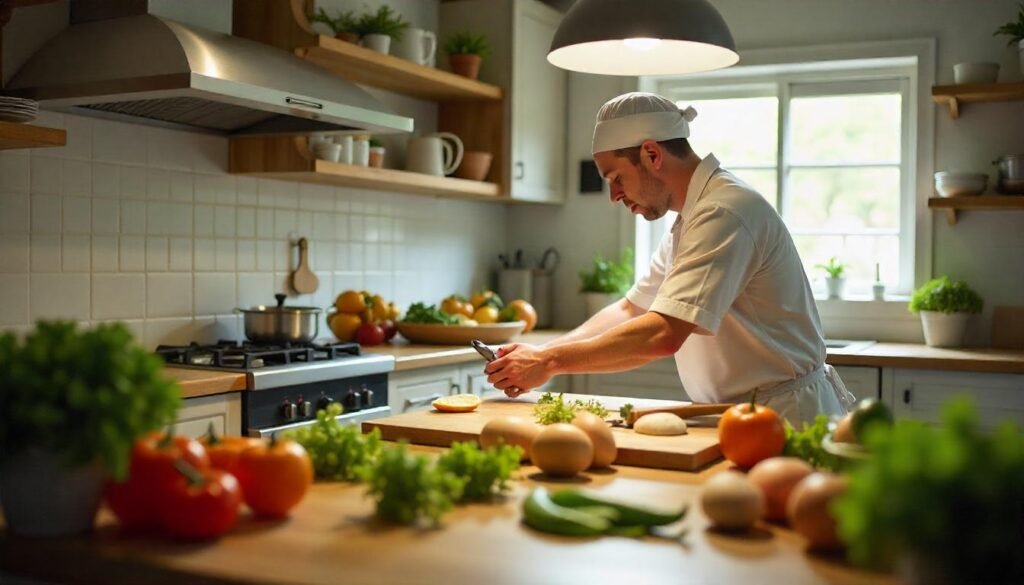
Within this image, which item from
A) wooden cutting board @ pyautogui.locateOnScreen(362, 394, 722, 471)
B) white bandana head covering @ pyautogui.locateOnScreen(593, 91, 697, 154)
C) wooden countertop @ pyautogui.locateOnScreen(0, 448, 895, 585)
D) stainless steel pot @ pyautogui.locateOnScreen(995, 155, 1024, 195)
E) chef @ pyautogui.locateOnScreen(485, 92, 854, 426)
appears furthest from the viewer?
stainless steel pot @ pyautogui.locateOnScreen(995, 155, 1024, 195)

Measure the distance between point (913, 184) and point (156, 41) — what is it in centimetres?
323

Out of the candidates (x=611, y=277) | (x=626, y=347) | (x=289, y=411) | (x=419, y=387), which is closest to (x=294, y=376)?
(x=289, y=411)

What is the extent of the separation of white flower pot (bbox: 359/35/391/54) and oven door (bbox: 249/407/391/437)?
1.33 m

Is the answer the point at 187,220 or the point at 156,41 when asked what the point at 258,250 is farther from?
the point at 156,41

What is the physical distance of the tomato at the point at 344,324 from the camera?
4.06m

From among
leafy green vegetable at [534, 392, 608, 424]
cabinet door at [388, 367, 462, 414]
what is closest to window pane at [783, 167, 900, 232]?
cabinet door at [388, 367, 462, 414]

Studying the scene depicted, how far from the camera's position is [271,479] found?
4.66ft

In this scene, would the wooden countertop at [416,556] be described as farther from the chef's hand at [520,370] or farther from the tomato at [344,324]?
the tomato at [344,324]

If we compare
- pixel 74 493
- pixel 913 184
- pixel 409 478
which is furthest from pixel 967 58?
pixel 74 493

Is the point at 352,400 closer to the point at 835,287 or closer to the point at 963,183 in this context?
the point at 835,287

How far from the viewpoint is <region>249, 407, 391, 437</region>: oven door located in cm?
305

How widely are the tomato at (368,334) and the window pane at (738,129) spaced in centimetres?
185

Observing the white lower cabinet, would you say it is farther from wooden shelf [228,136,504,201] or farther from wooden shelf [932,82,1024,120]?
wooden shelf [932,82,1024,120]

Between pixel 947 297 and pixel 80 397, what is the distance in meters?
3.76
